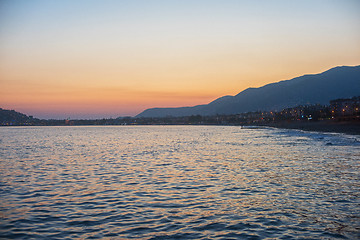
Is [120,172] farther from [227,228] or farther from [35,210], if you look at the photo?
[227,228]

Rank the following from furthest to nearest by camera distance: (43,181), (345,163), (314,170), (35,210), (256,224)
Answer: (345,163)
(314,170)
(43,181)
(35,210)
(256,224)

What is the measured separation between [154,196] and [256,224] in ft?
26.1

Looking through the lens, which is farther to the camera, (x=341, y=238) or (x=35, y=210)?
(x=35, y=210)

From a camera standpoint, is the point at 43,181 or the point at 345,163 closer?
the point at 43,181

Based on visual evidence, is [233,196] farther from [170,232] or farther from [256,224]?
[170,232]

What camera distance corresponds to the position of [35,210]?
17047 millimetres

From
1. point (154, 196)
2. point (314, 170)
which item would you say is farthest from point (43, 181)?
point (314, 170)

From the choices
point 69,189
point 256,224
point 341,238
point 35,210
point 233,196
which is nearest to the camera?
point 341,238

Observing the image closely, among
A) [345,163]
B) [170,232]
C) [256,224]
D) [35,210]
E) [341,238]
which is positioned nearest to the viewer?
[341,238]

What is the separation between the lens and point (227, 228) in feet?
44.4

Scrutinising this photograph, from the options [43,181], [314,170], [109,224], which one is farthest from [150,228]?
[314,170]

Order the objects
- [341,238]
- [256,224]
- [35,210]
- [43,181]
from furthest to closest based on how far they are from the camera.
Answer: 1. [43,181]
2. [35,210]
3. [256,224]
4. [341,238]

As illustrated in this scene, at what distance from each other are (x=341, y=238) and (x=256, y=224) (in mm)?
3467

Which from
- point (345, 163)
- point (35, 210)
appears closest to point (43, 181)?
point (35, 210)
